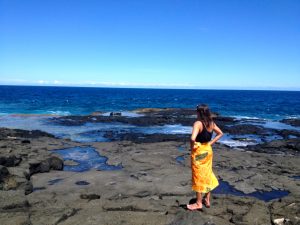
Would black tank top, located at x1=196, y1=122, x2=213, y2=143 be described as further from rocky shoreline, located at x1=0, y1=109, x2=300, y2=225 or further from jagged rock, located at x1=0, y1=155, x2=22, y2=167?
jagged rock, located at x1=0, y1=155, x2=22, y2=167

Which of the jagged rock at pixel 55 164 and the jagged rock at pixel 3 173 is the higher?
the jagged rock at pixel 3 173

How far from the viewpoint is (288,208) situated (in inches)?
298

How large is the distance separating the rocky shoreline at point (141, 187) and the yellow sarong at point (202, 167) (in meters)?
0.56

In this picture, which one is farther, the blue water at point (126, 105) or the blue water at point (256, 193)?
the blue water at point (126, 105)

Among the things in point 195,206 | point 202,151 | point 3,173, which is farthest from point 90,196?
point 202,151

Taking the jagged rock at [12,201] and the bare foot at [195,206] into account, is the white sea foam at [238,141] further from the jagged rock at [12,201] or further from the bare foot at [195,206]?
the jagged rock at [12,201]

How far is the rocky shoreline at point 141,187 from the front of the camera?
6.77 metres

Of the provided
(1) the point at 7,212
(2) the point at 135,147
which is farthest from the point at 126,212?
(2) the point at 135,147

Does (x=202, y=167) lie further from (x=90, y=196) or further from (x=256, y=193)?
(x=256, y=193)

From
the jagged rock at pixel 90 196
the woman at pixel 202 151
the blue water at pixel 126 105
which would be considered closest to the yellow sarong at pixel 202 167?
the woman at pixel 202 151

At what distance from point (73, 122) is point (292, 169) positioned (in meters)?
24.0

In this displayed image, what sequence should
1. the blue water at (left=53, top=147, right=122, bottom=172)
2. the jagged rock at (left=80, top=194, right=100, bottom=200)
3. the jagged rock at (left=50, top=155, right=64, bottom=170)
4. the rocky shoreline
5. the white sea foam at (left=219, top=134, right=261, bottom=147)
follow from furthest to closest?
the white sea foam at (left=219, top=134, right=261, bottom=147)
the blue water at (left=53, top=147, right=122, bottom=172)
the jagged rock at (left=50, top=155, right=64, bottom=170)
the jagged rock at (left=80, top=194, right=100, bottom=200)
the rocky shoreline

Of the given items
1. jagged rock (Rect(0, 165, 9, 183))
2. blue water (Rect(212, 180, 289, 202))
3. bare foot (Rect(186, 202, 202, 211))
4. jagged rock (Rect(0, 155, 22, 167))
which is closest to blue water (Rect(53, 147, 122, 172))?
jagged rock (Rect(0, 155, 22, 167))

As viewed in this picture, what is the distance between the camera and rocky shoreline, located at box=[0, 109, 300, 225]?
22.2 feet
